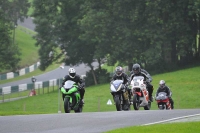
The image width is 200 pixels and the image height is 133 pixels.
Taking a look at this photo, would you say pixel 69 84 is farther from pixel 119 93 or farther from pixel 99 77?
pixel 99 77

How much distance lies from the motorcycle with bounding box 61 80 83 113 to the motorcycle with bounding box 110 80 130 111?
1.50 metres

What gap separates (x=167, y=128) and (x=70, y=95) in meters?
10.2

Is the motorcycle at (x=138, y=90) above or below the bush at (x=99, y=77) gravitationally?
below

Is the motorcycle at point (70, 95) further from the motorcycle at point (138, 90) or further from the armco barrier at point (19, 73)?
the armco barrier at point (19, 73)

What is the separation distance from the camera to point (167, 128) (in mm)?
16984

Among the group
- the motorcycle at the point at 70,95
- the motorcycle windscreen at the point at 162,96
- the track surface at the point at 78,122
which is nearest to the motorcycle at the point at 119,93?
the motorcycle at the point at 70,95

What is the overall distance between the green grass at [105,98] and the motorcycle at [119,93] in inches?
711

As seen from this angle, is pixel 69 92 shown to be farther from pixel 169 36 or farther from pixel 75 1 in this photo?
pixel 75 1

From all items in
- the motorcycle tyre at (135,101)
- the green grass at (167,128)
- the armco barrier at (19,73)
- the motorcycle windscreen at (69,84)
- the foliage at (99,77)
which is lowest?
the green grass at (167,128)

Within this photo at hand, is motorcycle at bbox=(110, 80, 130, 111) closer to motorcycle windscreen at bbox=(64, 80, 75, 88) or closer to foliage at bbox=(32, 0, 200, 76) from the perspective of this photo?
motorcycle windscreen at bbox=(64, 80, 75, 88)

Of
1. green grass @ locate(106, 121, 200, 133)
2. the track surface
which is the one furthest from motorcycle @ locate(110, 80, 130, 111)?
green grass @ locate(106, 121, 200, 133)

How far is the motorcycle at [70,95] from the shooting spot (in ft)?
87.2

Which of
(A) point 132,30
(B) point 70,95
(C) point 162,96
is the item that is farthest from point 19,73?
(B) point 70,95

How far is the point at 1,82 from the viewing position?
251ft
